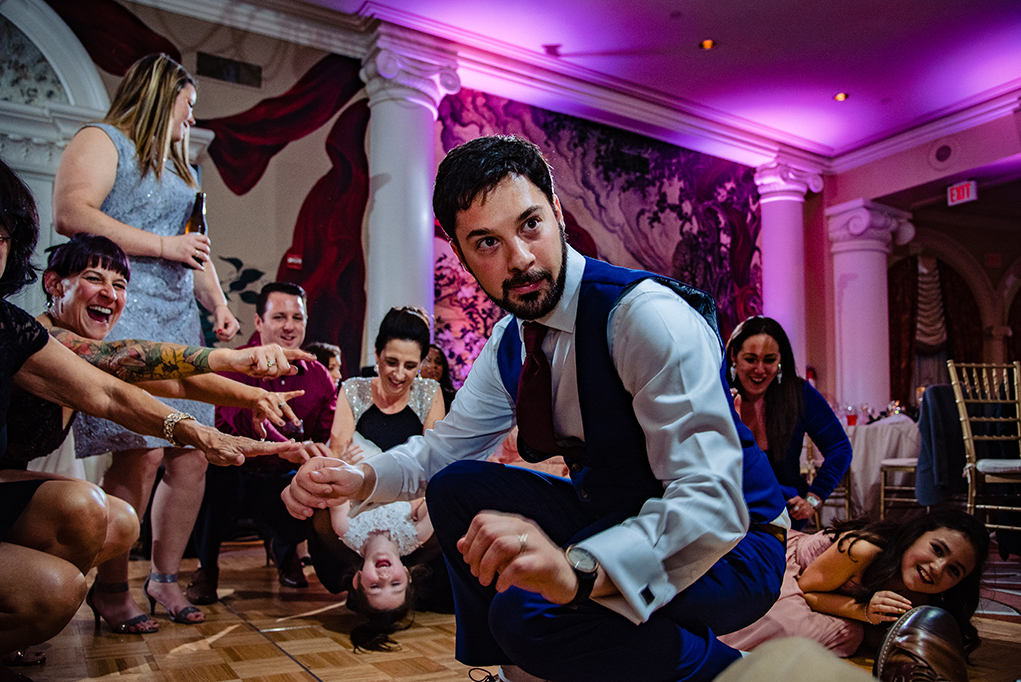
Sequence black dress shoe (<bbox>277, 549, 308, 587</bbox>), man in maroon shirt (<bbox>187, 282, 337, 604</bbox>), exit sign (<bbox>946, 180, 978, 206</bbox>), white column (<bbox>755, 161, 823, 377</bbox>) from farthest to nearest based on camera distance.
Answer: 1. white column (<bbox>755, 161, 823, 377</bbox>)
2. exit sign (<bbox>946, 180, 978, 206</bbox>)
3. black dress shoe (<bbox>277, 549, 308, 587</bbox>)
4. man in maroon shirt (<bbox>187, 282, 337, 604</bbox>)

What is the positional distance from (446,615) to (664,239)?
5156 mm

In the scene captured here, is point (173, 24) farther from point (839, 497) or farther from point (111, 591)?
point (839, 497)

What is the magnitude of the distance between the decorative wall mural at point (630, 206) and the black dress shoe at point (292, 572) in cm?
268

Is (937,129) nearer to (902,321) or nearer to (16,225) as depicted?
(902,321)

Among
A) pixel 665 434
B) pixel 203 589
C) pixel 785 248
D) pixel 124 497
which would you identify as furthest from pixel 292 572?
pixel 785 248

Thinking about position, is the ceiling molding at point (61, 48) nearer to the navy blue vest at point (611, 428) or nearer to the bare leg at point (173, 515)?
the bare leg at point (173, 515)

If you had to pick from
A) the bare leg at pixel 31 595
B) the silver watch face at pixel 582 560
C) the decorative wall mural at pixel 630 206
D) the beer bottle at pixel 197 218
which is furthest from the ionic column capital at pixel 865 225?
the bare leg at pixel 31 595

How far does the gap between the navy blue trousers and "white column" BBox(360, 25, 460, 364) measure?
3.97 metres

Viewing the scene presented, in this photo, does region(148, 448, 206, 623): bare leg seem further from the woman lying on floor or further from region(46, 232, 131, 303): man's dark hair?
the woman lying on floor

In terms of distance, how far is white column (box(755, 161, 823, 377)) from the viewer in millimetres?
7535

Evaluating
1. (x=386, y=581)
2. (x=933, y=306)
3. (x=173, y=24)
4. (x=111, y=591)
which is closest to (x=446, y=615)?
(x=386, y=581)

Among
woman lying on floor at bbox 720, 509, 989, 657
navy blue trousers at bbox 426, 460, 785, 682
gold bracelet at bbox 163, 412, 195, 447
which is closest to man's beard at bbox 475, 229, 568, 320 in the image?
navy blue trousers at bbox 426, 460, 785, 682

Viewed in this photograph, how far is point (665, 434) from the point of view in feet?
3.44

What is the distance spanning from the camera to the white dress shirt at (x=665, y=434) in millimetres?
956
